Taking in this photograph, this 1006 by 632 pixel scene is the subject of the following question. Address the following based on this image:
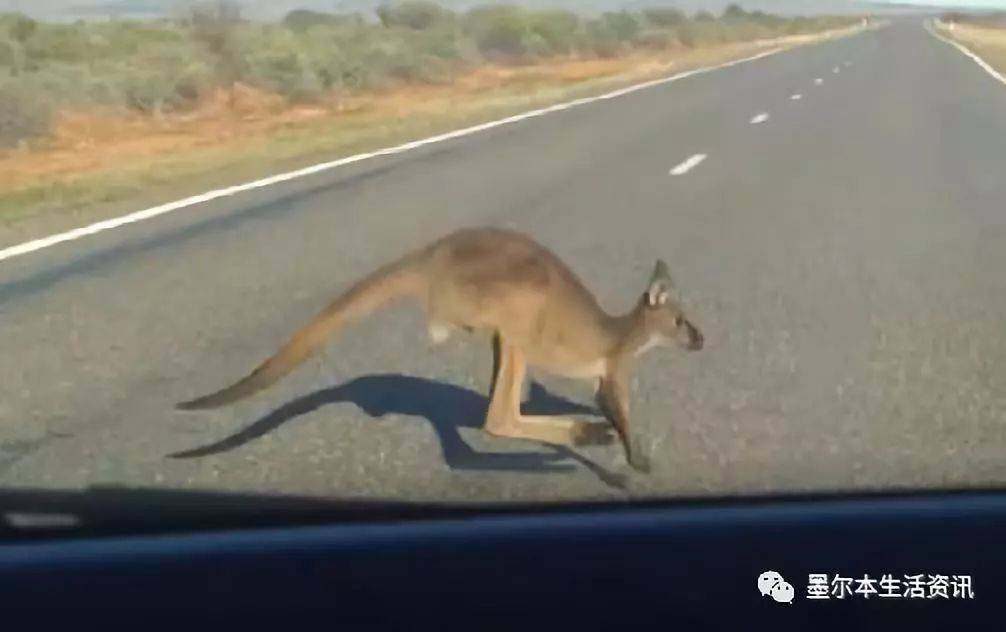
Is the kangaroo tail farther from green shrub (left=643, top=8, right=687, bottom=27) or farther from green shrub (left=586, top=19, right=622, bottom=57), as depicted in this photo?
green shrub (left=643, top=8, right=687, bottom=27)

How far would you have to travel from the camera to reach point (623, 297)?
9820 millimetres

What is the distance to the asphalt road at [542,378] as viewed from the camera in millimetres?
6348

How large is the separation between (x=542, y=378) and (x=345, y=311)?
0.89 m

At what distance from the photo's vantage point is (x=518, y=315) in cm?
561

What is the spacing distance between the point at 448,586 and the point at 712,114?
24.6 meters

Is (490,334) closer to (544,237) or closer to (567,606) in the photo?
(567,606)

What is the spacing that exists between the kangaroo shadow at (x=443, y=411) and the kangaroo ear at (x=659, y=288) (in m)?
0.61

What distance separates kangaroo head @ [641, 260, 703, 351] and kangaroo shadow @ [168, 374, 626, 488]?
1.48 feet

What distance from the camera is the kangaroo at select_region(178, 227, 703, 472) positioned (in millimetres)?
5566

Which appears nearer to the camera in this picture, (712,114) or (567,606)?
(567,606)

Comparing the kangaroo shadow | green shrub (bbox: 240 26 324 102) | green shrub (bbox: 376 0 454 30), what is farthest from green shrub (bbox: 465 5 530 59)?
the kangaroo shadow

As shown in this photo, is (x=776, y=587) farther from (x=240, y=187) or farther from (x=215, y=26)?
(x=215, y=26)

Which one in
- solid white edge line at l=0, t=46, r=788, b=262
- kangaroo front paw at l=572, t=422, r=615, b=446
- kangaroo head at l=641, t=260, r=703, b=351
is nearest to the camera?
kangaroo head at l=641, t=260, r=703, b=351

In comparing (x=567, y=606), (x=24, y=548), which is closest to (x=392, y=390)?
(x=24, y=548)
